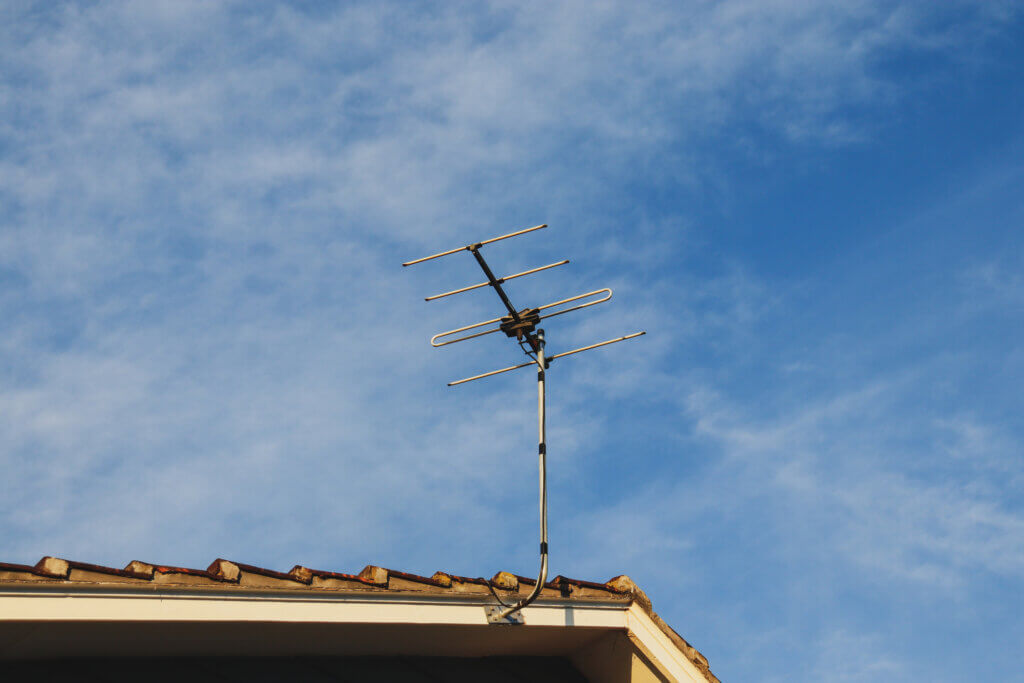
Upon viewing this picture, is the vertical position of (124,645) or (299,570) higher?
(299,570)

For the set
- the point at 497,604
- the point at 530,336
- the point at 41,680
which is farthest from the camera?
the point at 530,336

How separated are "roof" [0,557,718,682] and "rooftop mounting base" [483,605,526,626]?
7cm

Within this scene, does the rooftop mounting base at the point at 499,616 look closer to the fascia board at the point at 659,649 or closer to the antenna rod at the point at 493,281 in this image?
the fascia board at the point at 659,649

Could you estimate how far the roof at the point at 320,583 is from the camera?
15.2ft

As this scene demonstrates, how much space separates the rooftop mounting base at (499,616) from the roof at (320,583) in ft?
0.22

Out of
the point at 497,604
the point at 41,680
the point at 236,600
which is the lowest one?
the point at 41,680

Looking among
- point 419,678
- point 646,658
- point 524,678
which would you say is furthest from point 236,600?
point 646,658

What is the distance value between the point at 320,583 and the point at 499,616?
1276 mm

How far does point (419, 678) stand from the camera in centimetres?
636

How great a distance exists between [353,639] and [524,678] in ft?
5.15

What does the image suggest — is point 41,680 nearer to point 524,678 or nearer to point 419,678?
point 419,678

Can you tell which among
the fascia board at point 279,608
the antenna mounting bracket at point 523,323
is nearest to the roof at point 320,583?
the fascia board at point 279,608

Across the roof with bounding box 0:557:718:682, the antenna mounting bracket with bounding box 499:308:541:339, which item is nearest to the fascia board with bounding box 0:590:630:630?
the roof with bounding box 0:557:718:682

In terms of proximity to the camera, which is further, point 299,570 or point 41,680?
point 299,570
